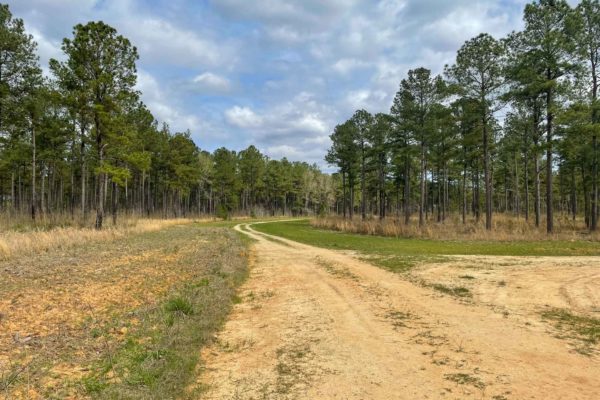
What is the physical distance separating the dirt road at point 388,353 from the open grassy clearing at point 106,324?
21.6 inches

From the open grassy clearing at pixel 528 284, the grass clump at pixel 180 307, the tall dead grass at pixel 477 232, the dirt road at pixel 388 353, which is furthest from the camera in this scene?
the tall dead grass at pixel 477 232

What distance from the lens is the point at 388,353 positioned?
554 centimetres

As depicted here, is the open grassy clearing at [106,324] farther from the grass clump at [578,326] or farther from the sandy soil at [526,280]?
the sandy soil at [526,280]

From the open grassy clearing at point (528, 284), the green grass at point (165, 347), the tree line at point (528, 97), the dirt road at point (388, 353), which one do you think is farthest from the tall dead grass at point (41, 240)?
the tree line at point (528, 97)

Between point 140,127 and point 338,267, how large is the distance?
40.3 metres

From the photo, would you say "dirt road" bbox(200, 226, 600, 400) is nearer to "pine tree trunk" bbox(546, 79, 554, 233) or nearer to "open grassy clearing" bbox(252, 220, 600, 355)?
"open grassy clearing" bbox(252, 220, 600, 355)

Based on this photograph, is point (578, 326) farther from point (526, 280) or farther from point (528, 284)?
point (526, 280)

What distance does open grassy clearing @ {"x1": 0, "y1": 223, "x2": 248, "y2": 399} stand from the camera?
4.57 meters

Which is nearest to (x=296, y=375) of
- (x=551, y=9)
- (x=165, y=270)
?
(x=165, y=270)

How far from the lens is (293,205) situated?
105375 millimetres

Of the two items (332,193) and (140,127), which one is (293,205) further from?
(140,127)

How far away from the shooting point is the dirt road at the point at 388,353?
443 cm

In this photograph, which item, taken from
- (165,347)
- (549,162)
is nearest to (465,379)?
(165,347)

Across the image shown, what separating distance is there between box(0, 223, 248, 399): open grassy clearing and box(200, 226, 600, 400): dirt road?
0.55 meters
